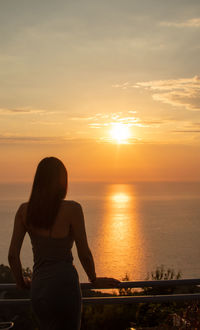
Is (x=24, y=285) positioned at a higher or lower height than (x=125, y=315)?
higher

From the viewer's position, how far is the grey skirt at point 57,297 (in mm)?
2418

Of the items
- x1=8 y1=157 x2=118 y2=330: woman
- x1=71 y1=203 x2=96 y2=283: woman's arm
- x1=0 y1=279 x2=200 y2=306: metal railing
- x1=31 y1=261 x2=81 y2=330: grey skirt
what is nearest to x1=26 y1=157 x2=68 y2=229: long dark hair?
x1=8 y1=157 x2=118 y2=330: woman

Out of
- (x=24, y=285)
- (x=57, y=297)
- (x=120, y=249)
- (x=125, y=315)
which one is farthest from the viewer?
(x=120, y=249)

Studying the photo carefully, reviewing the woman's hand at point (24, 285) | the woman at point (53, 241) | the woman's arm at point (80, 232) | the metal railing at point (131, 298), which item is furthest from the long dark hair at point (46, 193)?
the metal railing at point (131, 298)

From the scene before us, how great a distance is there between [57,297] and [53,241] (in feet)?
1.02

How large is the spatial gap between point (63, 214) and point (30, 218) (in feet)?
0.63

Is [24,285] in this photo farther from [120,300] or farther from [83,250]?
[120,300]

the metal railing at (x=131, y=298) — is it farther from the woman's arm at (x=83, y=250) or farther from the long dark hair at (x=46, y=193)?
the long dark hair at (x=46, y=193)

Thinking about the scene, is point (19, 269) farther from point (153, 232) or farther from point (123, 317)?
point (153, 232)

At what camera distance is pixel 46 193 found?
98.0 inches

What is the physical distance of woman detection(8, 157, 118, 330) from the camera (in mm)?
2428

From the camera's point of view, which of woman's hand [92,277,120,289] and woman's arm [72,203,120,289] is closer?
woman's arm [72,203,120,289]

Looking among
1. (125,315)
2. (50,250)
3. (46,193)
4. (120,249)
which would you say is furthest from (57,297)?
(120,249)

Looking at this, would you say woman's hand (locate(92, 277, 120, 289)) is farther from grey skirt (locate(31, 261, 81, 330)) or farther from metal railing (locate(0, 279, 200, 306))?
grey skirt (locate(31, 261, 81, 330))
